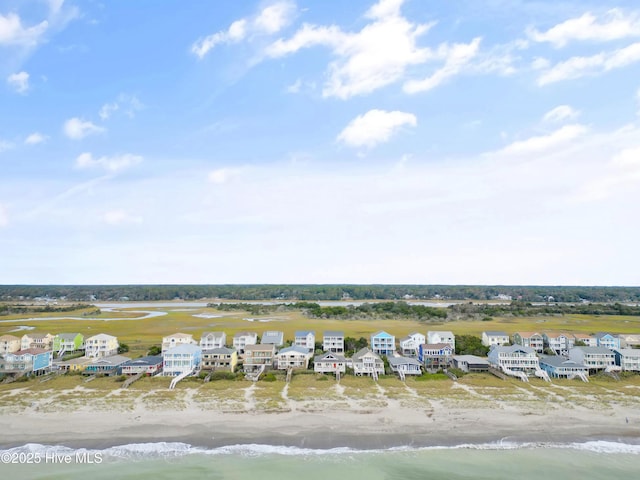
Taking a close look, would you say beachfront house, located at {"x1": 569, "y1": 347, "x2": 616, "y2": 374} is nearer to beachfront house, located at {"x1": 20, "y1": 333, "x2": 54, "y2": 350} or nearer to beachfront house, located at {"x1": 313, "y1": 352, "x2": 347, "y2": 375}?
beachfront house, located at {"x1": 313, "y1": 352, "x2": 347, "y2": 375}

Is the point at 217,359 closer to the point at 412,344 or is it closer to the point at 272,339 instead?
the point at 272,339

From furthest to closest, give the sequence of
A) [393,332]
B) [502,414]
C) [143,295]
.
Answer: [143,295] < [393,332] < [502,414]

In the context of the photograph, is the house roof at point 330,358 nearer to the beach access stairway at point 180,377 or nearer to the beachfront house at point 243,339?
the beach access stairway at point 180,377

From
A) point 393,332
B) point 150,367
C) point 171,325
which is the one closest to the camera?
point 150,367

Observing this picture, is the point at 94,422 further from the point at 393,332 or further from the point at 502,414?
the point at 393,332

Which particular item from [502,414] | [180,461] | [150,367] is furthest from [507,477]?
[150,367]

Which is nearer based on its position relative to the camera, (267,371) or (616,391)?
(616,391)

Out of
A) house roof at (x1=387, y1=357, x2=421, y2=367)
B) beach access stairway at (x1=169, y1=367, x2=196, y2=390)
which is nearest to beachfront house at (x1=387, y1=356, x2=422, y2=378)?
house roof at (x1=387, y1=357, x2=421, y2=367)

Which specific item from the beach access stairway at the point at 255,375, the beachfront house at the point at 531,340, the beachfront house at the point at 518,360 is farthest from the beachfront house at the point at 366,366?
the beachfront house at the point at 531,340
